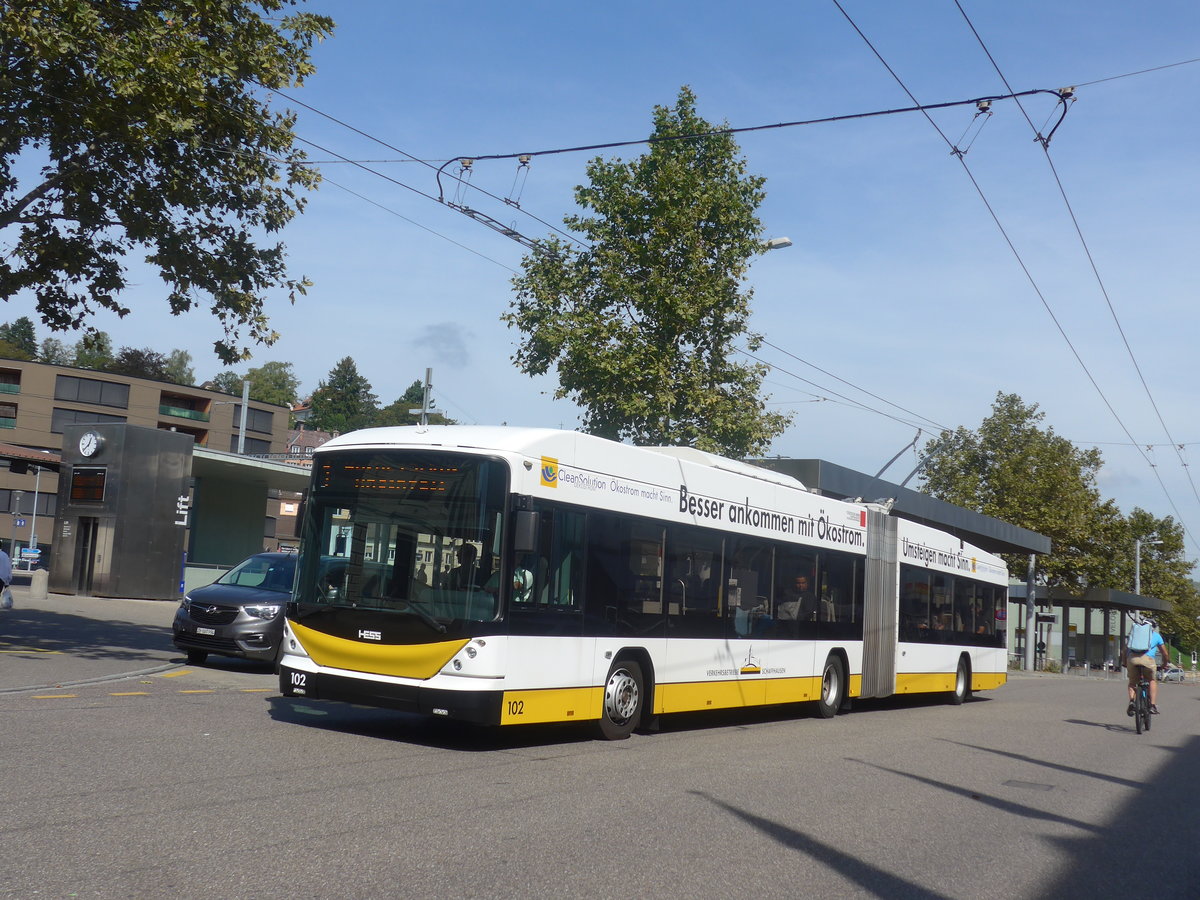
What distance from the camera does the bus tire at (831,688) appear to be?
56.1ft

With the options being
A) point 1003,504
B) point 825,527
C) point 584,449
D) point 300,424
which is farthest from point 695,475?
point 300,424

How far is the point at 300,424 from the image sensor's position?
465ft

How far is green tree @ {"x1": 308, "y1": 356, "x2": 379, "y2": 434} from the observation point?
151m

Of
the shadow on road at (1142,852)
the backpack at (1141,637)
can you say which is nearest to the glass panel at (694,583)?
the shadow on road at (1142,852)

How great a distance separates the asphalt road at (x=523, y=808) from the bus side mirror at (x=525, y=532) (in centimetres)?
180

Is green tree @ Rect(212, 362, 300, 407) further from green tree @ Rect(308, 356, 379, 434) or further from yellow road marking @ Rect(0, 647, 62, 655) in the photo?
yellow road marking @ Rect(0, 647, 62, 655)

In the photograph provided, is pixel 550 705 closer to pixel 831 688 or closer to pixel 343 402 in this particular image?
pixel 831 688

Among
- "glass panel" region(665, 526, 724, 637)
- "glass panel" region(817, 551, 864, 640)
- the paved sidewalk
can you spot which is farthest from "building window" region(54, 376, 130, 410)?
"glass panel" region(665, 526, 724, 637)

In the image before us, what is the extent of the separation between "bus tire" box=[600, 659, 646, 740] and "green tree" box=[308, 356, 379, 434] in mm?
138657

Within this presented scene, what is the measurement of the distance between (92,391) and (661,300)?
2665 inches

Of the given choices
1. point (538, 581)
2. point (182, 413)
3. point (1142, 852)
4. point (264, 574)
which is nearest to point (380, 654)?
point (538, 581)

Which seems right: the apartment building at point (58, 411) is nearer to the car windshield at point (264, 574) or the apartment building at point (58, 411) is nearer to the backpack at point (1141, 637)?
the car windshield at point (264, 574)

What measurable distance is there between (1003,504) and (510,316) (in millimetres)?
37554

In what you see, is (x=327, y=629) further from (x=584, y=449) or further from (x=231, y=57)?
(x=231, y=57)
